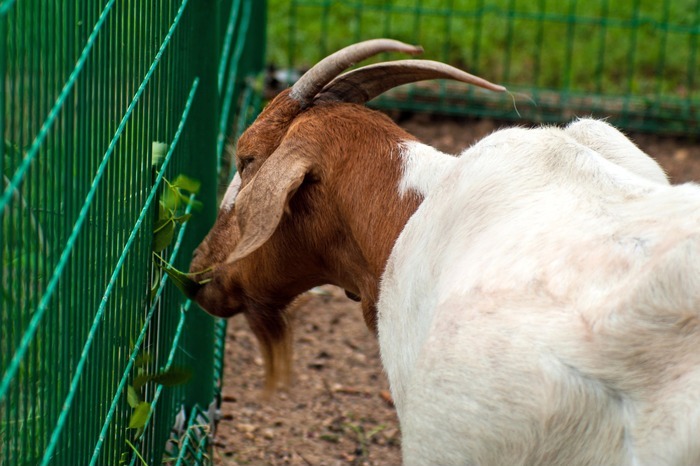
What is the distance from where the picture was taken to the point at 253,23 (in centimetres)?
776

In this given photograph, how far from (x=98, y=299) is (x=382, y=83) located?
1.39m

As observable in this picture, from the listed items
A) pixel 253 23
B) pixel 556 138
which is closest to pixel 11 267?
pixel 556 138

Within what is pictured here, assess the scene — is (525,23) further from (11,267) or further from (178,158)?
(11,267)

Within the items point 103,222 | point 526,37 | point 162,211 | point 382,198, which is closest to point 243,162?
point 162,211

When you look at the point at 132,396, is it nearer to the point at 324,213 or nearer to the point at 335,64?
the point at 324,213

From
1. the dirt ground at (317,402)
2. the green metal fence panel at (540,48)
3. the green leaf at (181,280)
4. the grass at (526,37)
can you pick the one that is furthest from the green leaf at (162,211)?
the grass at (526,37)

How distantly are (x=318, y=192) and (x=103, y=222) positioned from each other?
903 mm

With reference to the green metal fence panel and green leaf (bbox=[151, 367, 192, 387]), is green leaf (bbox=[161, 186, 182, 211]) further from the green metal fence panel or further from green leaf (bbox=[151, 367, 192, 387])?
the green metal fence panel

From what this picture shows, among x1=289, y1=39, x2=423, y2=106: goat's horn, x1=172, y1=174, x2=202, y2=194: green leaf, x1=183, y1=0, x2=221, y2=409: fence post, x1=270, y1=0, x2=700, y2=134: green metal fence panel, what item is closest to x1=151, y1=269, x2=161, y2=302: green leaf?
x1=172, y1=174, x2=202, y2=194: green leaf

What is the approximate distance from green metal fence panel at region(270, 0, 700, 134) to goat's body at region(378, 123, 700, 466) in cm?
525

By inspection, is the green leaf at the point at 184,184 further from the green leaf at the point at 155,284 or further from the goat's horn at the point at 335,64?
the goat's horn at the point at 335,64

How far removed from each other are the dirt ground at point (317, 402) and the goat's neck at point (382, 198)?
95cm

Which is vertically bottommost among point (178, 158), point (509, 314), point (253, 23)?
point (509, 314)

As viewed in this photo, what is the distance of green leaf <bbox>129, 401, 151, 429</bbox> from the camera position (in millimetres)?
3203
